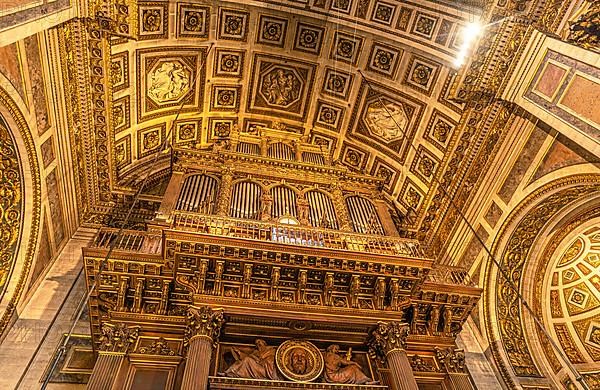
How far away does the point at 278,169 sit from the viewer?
1166cm

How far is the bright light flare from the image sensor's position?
10.0m

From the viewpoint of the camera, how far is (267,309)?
7.58 metres

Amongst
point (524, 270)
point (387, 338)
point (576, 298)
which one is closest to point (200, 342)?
point (387, 338)

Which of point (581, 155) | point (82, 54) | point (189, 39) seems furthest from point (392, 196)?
point (82, 54)

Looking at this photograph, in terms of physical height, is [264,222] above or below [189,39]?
below

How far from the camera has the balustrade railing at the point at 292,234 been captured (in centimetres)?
797

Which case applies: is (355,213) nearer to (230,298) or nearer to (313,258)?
(313,258)

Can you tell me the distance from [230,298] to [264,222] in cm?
172

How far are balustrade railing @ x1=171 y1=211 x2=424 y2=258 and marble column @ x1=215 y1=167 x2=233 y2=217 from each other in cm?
A: 91

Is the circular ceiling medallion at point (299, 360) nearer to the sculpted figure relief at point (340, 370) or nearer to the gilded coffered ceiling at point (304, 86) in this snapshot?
the sculpted figure relief at point (340, 370)

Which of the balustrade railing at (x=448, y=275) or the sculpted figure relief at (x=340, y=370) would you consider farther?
the balustrade railing at (x=448, y=275)

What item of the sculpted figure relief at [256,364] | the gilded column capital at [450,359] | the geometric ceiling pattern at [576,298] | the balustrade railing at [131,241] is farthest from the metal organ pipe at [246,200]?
the geometric ceiling pattern at [576,298]

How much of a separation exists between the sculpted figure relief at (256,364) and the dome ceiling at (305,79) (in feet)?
25.0

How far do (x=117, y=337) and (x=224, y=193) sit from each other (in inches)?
161
